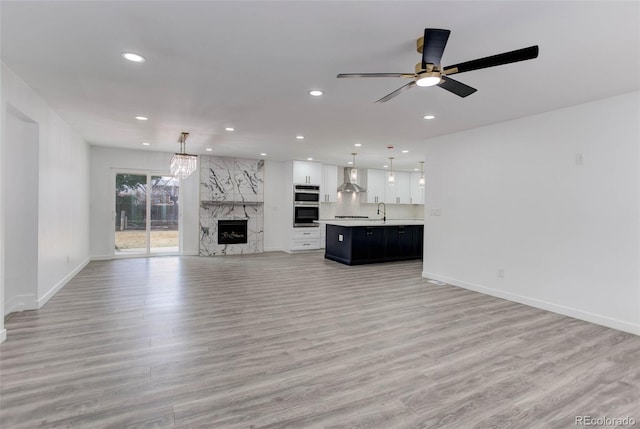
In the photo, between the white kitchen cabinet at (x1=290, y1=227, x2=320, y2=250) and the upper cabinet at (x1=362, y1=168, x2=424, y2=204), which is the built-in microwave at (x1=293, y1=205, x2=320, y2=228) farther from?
the upper cabinet at (x1=362, y1=168, x2=424, y2=204)

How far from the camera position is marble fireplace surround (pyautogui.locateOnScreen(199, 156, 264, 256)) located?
8375mm

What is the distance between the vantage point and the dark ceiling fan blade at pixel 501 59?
1.95 metres

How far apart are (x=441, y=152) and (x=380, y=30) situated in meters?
3.79

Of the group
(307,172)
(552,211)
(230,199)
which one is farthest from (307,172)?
(552,211)

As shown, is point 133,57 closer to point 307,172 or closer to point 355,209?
point 307,172

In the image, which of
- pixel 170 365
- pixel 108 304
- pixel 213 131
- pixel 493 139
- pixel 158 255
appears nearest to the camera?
pixel 170 365

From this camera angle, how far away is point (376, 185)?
10508mm

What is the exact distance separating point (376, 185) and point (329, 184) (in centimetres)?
174

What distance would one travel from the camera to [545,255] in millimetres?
4188

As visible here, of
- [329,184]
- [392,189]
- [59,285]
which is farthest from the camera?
[392,189]

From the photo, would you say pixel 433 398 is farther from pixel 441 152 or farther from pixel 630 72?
pixel 441 152

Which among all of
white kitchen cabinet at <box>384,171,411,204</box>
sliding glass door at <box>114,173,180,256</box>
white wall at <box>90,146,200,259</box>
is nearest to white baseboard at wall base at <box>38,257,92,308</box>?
white wall at <box>90,146,200,259</box>

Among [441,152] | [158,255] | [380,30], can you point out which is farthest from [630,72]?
[158,255]

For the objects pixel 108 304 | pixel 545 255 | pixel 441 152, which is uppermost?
pixel 441 152
